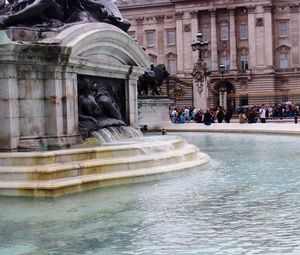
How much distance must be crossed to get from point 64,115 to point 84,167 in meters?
2.06

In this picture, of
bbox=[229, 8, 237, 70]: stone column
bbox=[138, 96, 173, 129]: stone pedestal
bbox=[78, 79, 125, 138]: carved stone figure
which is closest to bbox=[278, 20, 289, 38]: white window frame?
bbox=[229, 8, 237, 70]: stone column

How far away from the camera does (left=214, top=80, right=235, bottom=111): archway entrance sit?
173 feet

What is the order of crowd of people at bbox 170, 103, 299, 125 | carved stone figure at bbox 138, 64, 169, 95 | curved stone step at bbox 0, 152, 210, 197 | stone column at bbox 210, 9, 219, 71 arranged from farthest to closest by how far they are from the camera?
stone column at bbox 210, 9, 219, 71, crowd of people at bbox 170, 103, 299, 125, carved stone figure at bbox 138, 64, 169, 95, curved stone step at bbox 0, 152, 210, 197

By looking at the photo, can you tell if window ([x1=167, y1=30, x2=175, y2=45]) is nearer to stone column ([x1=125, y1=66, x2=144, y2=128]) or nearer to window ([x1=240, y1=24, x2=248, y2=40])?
window ([x1=240, y1=24, x2=248, y2=40])

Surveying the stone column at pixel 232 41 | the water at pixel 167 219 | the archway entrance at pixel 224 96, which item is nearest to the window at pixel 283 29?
the stone column at pixel 232 41

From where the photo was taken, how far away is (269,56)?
77.4 meters

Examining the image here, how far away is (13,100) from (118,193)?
2769 millimetres

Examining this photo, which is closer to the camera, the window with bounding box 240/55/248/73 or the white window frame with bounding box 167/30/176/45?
the window with bounding box 240/55/248/73

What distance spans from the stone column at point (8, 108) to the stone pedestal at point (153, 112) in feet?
63.9

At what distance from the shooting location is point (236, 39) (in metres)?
80.2

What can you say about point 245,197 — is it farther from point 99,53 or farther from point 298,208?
point 99,53

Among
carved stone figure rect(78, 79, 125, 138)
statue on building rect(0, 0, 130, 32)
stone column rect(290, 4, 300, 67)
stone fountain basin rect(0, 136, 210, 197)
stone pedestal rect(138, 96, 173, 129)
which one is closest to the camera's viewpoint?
stone fountain basin rect(0, 136, 210, 197)

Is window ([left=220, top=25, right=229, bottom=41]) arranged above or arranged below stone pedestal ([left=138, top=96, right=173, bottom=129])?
above

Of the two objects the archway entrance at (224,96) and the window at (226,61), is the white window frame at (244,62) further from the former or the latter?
the archway entrance at (224,96)
